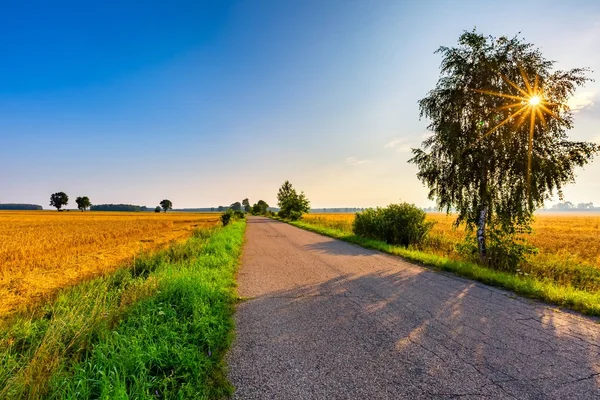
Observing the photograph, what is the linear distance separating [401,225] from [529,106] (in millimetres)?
7686

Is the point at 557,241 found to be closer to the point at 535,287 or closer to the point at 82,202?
the point at 535,287

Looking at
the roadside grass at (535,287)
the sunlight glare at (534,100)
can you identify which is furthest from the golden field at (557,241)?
the sunlight glare at (534,100)

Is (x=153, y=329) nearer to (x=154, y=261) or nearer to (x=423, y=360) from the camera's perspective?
(x=423, y=360)

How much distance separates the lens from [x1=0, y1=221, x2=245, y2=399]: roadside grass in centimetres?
278

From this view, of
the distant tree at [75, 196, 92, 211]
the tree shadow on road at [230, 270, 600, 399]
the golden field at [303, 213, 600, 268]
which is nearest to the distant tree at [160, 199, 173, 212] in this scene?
the distant tree at [75, 196, 92, 211]

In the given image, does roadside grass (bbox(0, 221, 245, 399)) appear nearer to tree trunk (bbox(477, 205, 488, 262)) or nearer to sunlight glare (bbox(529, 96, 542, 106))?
tree trunk (bbox(477, 205, 488, 262))

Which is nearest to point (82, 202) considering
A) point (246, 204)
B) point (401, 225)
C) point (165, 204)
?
point (165, 204)

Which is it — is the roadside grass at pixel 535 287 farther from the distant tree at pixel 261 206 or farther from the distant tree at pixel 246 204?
the distant tree at pixel 246 204

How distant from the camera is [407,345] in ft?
13.0

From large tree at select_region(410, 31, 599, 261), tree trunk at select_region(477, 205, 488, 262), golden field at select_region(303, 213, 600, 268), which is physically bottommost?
golden field at select_region(303, 213, 600, 268)

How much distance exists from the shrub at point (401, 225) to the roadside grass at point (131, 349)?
11792 mm

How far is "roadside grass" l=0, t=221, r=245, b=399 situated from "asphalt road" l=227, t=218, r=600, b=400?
1.39 feet

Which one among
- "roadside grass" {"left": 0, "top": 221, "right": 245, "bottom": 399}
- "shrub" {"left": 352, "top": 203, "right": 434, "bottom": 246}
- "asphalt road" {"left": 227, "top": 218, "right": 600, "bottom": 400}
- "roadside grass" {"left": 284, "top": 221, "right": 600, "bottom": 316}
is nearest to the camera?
"roadside grass" {"left": 0, "top": 221, "right": 245, "bottom": 399}

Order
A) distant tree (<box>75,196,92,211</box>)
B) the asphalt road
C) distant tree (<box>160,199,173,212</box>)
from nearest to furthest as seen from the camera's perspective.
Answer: the asphalt road < distant tree (<box>75,196,92,211</box>) < distant tree (<box>160,199,173,212</box>)
